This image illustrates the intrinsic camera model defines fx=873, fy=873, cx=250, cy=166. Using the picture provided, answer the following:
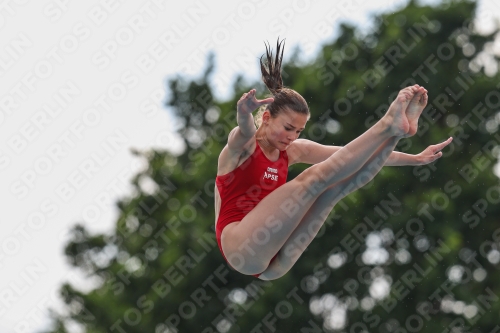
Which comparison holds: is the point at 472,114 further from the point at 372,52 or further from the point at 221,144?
the point at 221,144

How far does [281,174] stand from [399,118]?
119cm

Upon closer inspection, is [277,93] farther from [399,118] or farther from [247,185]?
[399,118]

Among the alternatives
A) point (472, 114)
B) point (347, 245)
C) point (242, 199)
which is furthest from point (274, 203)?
point (472, 114)

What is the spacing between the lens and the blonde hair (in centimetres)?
618

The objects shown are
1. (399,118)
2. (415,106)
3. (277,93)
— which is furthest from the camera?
(277,93)

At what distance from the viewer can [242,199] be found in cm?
637

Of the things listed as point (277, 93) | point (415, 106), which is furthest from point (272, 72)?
point (415, 106)

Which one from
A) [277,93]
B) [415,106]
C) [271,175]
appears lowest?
[415,106]

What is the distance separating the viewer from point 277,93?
6.30 meters

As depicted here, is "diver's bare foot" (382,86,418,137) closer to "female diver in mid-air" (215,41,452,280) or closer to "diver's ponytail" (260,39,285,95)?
"female diver in mid-air" (215,41,452,280)

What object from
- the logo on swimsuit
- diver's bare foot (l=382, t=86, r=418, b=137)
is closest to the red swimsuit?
the logo on swimsuit

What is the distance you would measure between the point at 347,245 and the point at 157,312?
11.8 ft

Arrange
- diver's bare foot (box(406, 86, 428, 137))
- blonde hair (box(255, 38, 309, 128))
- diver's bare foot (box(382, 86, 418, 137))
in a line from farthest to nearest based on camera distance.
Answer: blonde hair (box(255, 38, 309, 128)) < diver's bare foot (box(406, 86, 428, 137)) < diver's bare foot (box(382, 86, 418, 137))

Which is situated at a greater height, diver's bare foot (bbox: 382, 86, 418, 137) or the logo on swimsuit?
the logo on swimsuit
